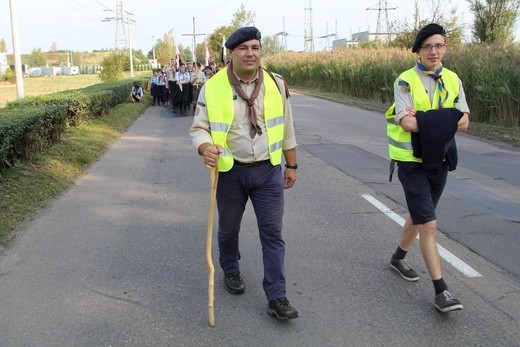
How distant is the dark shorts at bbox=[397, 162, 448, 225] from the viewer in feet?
12.8

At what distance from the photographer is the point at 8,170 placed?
7.77 metres

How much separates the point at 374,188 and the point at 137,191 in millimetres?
3388

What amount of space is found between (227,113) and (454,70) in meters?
15.2

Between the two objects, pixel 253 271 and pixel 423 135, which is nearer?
pixel 423 135

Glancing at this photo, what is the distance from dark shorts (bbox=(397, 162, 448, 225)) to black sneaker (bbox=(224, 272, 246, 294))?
1.40m

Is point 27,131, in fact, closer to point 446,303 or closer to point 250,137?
point 250,137

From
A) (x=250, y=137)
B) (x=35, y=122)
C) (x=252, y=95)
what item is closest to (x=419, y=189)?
(x=250, y=137)

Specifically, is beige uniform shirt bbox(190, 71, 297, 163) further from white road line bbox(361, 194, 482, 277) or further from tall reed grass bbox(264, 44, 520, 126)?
tall reed grass bbox(264, 44, 520, 126)

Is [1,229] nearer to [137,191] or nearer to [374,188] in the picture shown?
[137,191]

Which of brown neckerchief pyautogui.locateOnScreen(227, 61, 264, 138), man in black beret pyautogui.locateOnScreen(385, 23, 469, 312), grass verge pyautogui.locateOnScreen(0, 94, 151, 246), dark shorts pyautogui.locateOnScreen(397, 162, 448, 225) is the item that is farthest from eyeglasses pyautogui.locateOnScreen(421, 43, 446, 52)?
grass verge pyautogui.locateOnScreen(0, 94, 151, 246)

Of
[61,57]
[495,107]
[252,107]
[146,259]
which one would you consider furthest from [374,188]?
[61,57]

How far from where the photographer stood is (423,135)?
3.75 metres

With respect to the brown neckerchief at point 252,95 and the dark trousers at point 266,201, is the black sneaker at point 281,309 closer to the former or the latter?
the dark trousers at point 266,201

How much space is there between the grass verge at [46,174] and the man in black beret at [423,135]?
397 cm
